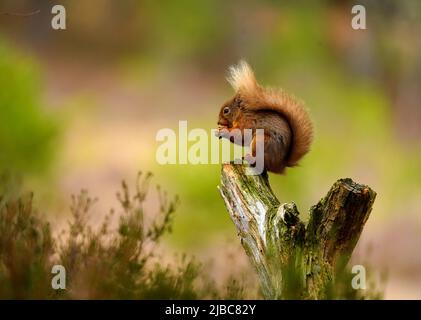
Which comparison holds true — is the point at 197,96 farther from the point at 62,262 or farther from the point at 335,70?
the point at 62,262

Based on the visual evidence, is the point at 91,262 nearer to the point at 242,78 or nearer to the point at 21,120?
the point at 242,78

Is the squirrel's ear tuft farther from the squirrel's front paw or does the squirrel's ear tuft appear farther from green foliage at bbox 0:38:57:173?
green foliage at bbox 0:38:57:173

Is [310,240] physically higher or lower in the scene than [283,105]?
lower

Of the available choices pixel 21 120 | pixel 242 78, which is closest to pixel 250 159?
pixel 242 78

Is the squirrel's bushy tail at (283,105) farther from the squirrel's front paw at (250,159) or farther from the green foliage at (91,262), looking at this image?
the green foliage at (91,262)

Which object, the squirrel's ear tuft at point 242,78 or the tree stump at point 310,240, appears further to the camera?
the squirrel's ear tuft at point 242,78

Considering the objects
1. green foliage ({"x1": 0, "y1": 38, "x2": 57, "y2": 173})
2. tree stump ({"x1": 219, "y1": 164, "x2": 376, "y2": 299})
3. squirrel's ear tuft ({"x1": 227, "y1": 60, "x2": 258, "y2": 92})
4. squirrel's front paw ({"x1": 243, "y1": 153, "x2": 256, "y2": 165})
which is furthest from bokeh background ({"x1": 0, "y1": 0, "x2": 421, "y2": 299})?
tree stump ({"x1": 219, "y1": 164, "x2": 376, "y2": 299})

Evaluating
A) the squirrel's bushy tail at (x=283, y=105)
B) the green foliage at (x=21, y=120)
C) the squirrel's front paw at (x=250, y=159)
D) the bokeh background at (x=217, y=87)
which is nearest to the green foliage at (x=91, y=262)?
the squirrel's front paw at (x=250, y=159)
